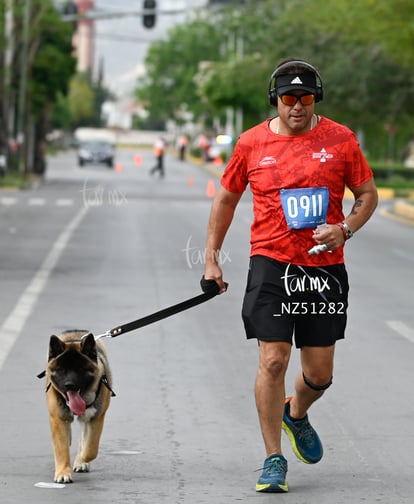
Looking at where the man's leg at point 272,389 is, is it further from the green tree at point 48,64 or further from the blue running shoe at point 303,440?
the green tree at point 48,64

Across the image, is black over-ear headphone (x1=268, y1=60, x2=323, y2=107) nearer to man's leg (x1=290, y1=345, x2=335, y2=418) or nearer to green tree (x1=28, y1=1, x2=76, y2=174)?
man's leg (x1=290, y1=345, x2=335, y2=418)

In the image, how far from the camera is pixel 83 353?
21.5ft

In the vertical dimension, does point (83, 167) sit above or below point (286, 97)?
below

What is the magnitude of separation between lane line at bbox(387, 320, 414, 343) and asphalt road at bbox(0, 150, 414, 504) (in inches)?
0.7

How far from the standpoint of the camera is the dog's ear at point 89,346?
257 inches

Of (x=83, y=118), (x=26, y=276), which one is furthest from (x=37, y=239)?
(x=83, y=118)

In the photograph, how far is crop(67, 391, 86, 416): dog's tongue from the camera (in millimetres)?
6586

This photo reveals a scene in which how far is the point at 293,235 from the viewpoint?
6.86m

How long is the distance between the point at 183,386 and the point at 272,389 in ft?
10.9

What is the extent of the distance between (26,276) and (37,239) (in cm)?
722

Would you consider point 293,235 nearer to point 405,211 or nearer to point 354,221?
point 354,221

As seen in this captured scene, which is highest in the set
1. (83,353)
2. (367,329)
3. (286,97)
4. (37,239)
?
(286,97)

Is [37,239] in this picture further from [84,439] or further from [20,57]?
[20,57]

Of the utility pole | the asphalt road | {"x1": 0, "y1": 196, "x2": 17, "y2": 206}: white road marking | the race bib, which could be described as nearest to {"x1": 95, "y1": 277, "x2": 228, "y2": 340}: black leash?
the race bib
